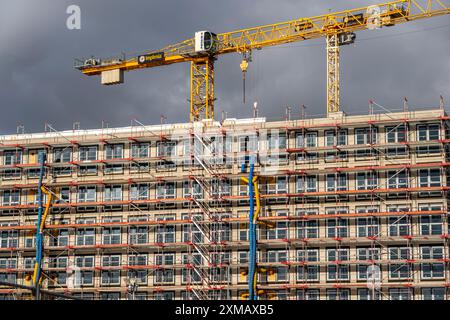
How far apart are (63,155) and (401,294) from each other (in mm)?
48755

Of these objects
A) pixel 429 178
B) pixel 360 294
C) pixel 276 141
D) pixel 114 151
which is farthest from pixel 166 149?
pixel 429 178

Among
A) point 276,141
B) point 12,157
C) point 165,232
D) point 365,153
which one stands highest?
point 276,141

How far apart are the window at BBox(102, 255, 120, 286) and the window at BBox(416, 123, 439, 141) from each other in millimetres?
40843

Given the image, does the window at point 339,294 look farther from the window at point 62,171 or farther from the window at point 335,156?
the window at point 62,171

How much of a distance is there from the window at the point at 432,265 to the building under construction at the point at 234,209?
0.11 m

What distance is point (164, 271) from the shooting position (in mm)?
116438

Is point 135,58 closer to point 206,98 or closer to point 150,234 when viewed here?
point 206,98

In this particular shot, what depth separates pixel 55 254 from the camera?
122062 mm

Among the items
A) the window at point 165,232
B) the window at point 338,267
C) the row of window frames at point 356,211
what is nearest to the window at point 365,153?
the row of window frames at point 356,211

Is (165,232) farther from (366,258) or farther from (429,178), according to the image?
(429,178)

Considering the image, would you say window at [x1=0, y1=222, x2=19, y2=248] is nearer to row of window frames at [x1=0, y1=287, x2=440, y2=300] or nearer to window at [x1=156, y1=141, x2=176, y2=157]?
window at [x1=156, y1=141, x2=176, y2=157]

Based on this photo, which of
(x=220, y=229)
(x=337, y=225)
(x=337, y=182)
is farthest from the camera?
(x=220, y=229)
